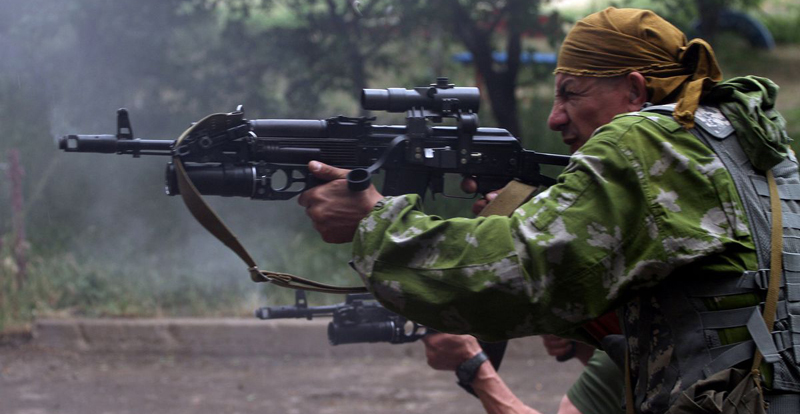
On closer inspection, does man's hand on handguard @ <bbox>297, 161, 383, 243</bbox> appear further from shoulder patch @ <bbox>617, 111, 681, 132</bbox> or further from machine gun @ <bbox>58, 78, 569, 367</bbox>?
shoulder patch @ <bbox>617, 111, 681, 132</bbox>

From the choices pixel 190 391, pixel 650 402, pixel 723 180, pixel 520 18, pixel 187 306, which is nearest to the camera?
pixel 723 180

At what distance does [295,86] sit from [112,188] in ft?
6.29

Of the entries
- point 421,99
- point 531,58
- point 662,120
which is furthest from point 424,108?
point 531,58

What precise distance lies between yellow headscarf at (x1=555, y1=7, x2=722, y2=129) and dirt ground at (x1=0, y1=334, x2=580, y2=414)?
11.0 feet

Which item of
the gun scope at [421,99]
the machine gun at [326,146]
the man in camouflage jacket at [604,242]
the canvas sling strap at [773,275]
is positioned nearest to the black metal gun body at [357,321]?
the machine gun at [326,146]

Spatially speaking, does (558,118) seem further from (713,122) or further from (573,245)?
(573,245)

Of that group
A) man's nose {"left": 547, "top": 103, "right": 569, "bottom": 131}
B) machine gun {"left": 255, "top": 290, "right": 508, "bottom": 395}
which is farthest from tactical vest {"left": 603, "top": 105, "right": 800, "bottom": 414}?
machine gun {"left": 255, "top": 290, "right": 508, "bottom": 395}

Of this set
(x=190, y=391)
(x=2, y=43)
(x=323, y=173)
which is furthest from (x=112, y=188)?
(x=323, y=173)

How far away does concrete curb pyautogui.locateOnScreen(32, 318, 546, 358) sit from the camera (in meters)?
6.32

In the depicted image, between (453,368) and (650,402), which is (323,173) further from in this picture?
(453,368)

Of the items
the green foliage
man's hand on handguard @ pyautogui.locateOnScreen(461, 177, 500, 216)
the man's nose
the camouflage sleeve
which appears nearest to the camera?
the camouflage sleeve

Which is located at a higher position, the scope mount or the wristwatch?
the scope mount

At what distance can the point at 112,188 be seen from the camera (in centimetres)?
789

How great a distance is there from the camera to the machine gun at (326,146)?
2.34 meters
